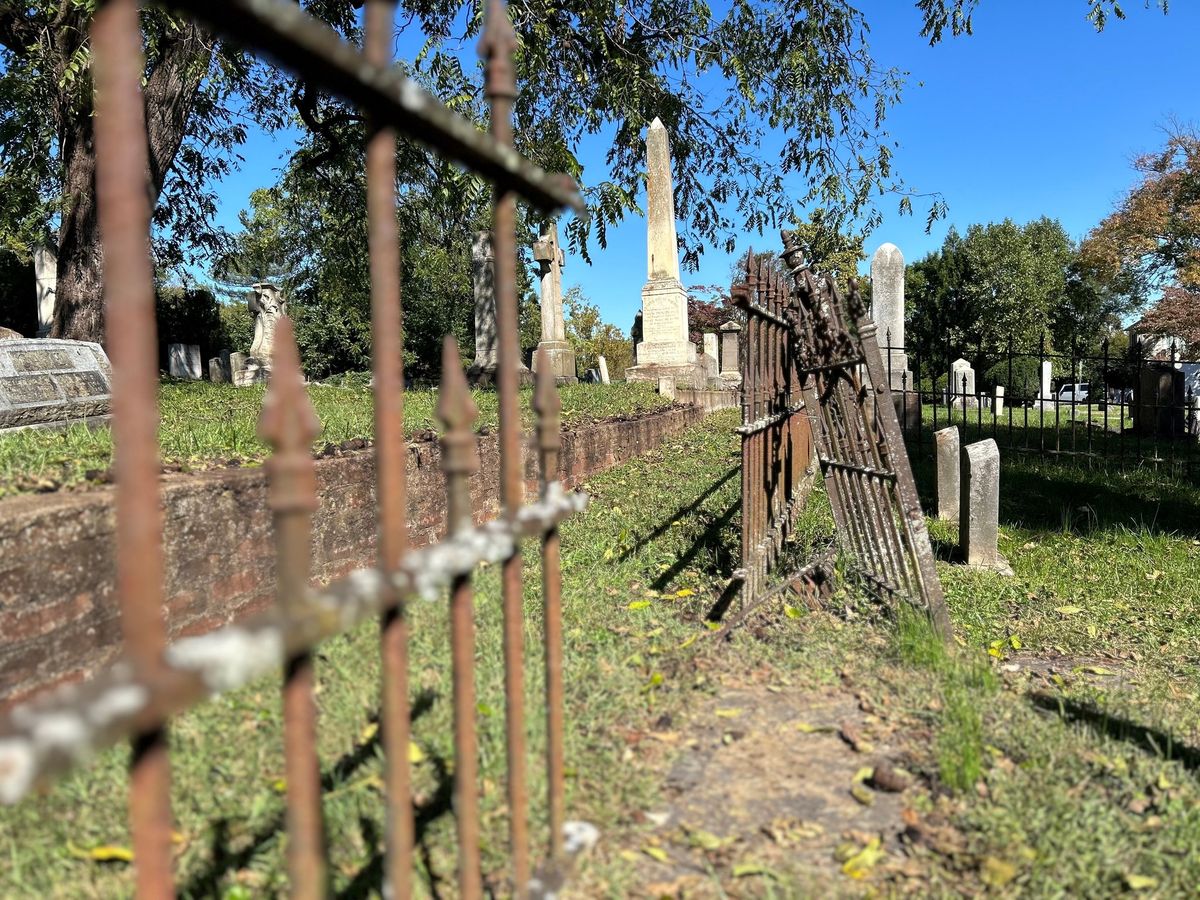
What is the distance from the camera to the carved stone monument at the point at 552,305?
15734 millimetres

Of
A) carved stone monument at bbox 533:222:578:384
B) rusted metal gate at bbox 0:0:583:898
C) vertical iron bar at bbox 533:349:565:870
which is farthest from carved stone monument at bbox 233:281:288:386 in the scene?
rusted metal gate at bbox 0:0:583:898

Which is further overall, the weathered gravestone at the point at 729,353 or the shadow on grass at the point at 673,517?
the weathered gravestone at the point at 729,353

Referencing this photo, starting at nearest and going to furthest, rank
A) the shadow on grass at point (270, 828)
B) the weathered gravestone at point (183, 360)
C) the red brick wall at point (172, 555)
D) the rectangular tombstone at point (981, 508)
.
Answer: the shadow on grass at point (270, 828)
the red brick wall at point (172, 555)
the rectangular tombstone at point (981, 508)
the weathered gravestone at point (183, 360)

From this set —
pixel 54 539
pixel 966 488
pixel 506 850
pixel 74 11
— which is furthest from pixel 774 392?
pixel 74 11

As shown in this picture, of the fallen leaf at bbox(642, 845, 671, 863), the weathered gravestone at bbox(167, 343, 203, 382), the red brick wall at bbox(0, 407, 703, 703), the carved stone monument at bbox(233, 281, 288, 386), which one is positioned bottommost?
the fallen leaf at bbox(642, 845, 671, 863)

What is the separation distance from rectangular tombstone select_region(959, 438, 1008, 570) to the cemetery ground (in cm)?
85

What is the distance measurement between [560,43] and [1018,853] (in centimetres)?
990

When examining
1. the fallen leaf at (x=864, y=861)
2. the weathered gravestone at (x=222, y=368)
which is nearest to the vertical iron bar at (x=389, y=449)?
the fallen leaf at (x=864, y=861)

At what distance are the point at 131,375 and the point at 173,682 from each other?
0.29m

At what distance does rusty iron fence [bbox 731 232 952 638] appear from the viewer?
385 centimetres

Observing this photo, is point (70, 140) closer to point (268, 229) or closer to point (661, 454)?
point (661, 454)

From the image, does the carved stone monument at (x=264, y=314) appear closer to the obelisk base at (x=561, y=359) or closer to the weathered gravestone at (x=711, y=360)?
the obelisk base at (x=561, y=359)

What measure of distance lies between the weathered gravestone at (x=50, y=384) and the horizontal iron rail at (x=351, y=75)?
5.26 meters

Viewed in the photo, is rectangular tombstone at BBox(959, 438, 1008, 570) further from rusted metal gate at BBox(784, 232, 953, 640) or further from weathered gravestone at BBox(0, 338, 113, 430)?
weathered gravestone at BBox(0, 338, 113, 430)
